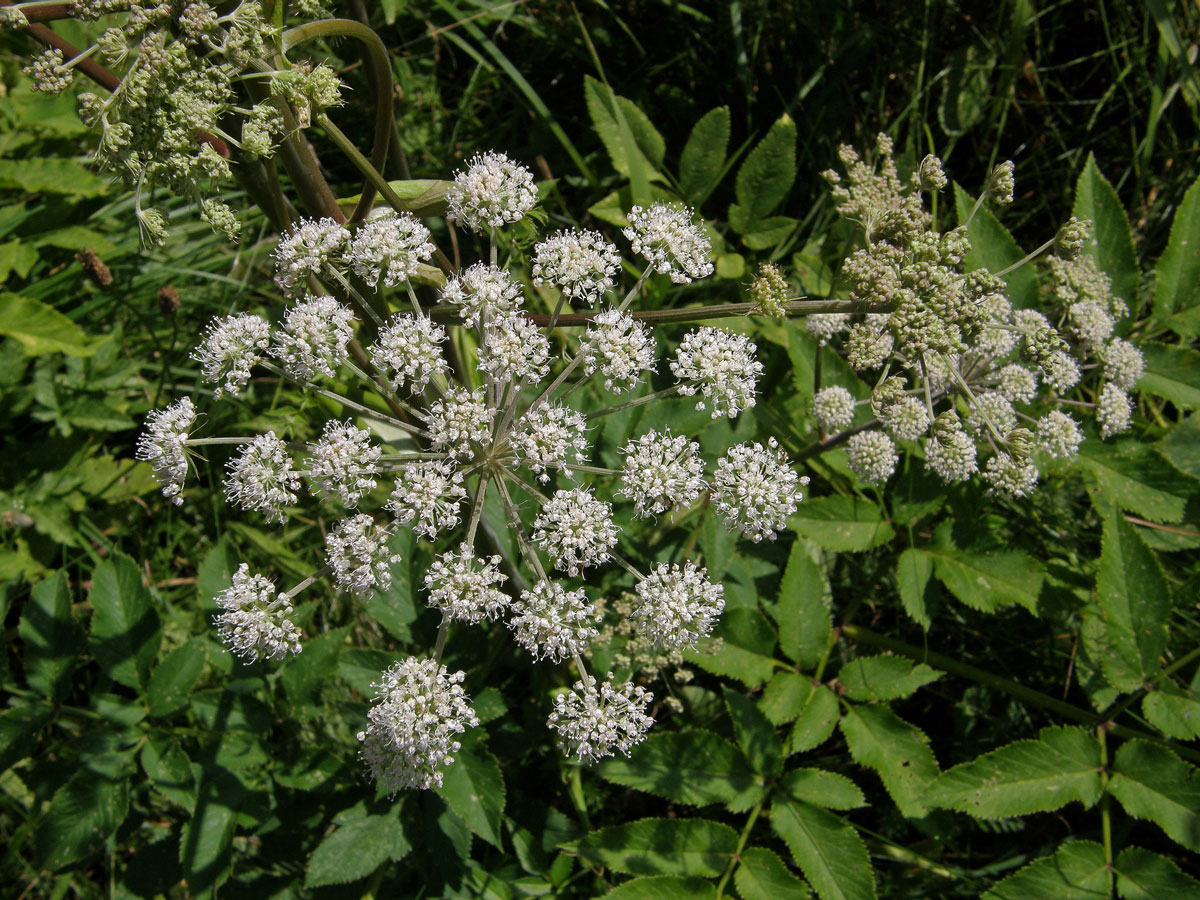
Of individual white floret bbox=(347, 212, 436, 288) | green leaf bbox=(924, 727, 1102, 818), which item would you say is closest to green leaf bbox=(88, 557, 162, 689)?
individual white floret bbox=(347, 212, 436, 288)

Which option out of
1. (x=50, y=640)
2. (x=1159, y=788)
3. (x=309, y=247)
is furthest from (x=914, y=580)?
(x=50, y=640)

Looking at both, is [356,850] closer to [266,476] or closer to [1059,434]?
[266,476]

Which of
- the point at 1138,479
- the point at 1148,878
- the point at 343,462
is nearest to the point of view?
the point at 343,462

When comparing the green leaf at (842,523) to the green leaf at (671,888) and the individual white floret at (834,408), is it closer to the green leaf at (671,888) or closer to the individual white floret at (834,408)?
the individual white floret at (834,408)

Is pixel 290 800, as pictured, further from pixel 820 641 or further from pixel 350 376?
pixel 820 641

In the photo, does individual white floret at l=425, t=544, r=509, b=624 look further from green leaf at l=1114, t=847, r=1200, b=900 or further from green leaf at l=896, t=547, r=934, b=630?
green leaf at l=1114, t=847, r=1200, b=900

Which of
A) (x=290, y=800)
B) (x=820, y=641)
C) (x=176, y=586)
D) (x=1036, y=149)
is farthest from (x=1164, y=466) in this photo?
(x=176, y=586)
